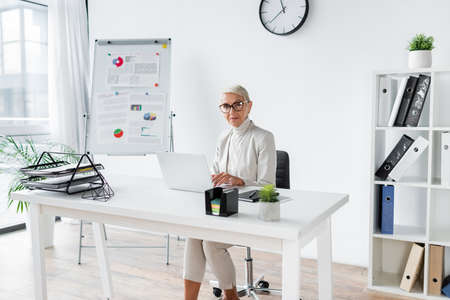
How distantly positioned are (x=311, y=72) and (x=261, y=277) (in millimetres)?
1576

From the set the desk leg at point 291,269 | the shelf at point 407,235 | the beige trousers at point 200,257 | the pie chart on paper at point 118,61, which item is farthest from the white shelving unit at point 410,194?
the pie chart on paper at point 118,61

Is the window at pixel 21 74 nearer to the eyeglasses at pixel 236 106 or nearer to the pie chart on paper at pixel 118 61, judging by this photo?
the pie chart on paper at pixel 118 61

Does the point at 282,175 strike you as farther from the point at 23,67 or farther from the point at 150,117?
the point at 23,67

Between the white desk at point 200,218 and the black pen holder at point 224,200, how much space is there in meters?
0.03

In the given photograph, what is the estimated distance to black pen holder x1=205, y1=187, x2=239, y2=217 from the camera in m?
1.61

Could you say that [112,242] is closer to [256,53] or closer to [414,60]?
[256,53]

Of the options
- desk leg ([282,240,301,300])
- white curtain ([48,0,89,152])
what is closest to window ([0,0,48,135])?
white curtain ([48,0,89,152])

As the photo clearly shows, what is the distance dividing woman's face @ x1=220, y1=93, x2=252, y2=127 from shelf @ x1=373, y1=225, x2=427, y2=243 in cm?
122

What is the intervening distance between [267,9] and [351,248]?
199 centimetres

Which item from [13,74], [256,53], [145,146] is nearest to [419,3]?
[256,53]

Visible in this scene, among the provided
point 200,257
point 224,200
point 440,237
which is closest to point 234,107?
point 200,257

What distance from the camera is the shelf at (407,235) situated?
271cm

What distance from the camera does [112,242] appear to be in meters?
3.81

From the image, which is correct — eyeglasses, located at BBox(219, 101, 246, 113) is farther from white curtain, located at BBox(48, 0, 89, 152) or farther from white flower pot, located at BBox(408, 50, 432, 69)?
white curtain, located at BBox(48, 0, 89, 152)
